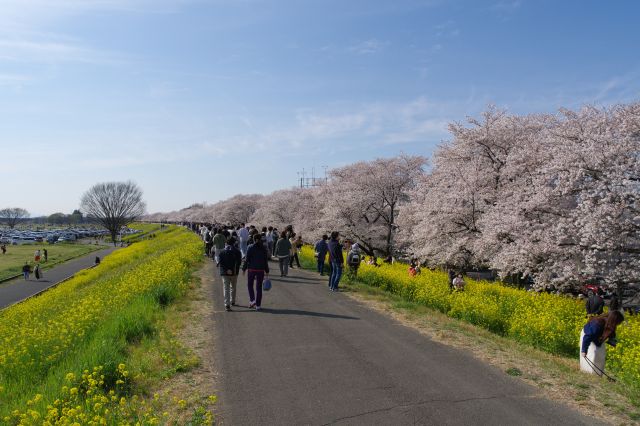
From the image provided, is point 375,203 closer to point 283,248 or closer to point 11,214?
point 283,248

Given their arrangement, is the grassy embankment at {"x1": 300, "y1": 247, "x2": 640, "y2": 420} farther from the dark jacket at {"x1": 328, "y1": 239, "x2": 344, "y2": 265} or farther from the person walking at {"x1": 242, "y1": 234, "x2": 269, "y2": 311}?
the person walking at {"x1": 242, "y1": 234, "x2": 269, "y2": 311}

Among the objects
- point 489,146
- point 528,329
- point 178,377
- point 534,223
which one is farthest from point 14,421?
point 489,146

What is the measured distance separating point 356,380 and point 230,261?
19.2 feet

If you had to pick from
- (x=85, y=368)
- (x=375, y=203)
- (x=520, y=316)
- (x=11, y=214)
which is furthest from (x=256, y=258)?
(x=11, y=214)

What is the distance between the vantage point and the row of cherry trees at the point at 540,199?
1387 centimetres

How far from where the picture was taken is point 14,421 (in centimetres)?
546

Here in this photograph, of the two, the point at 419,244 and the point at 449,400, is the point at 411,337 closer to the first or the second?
the point at 449,400

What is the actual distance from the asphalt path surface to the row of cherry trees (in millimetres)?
8077

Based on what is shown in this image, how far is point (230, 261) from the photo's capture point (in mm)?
11438

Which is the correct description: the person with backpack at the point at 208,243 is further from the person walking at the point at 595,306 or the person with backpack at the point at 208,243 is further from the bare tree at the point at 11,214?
the bare tree at the point at 11,214

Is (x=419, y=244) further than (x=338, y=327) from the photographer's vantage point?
Yes

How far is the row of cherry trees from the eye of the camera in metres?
13.9

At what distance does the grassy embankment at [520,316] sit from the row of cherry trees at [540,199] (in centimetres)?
236

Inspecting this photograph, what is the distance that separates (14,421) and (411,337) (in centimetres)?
639
